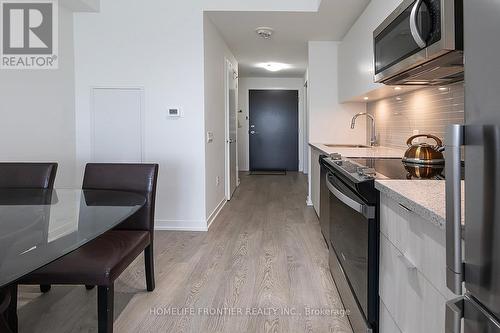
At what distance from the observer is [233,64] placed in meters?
5.69

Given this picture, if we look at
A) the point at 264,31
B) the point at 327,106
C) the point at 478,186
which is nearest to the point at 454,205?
the point at 478,186

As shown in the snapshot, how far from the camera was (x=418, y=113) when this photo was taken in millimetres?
2842

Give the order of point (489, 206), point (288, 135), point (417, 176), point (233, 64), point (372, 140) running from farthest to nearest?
1. point (288, 135)
2. point (233, 64)
3. point (372, 140)
4. point (417, 176)
5. point (489, 206)

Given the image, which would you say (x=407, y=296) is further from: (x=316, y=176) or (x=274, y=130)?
(x=274, y=130)

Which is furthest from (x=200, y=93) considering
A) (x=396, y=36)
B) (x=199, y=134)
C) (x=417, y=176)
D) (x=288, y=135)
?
(x=288, y=135)

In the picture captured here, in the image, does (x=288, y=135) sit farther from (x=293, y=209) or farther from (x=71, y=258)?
(x=71, y=258)

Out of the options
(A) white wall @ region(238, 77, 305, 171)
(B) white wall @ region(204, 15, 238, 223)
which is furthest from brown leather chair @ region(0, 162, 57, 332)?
(A) white wall @ region(238, 77, 305, 171)

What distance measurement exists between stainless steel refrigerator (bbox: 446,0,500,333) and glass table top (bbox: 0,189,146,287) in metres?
1.07

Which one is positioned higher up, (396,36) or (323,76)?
(323,76)

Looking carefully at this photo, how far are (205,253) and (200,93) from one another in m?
1.57

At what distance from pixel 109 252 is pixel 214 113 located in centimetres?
266

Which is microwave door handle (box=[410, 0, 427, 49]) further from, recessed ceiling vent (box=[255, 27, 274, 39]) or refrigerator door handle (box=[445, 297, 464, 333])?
recessed ceiling vent (box=[255, 27, 274, 39])

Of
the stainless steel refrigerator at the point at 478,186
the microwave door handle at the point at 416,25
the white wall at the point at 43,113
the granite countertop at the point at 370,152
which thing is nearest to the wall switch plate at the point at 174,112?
the white wall at the point at 43,113

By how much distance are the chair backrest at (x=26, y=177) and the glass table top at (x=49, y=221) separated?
7cm
